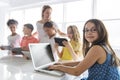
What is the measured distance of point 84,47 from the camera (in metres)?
1.69

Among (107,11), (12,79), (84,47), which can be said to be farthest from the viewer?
(107,11)

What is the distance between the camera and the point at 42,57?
158 cm

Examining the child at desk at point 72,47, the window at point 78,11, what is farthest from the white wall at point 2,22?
the child at desk at point 72,47

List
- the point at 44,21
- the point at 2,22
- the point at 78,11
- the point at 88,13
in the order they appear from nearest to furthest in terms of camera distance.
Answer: the point at 44,21 < the point at 88,13 < the point at 78,11 < the point at 2,22

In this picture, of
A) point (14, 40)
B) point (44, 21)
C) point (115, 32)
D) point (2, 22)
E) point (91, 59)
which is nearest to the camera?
point (91, 59)

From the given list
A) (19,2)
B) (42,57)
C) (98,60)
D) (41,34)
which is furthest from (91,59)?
Answer: (19,2)

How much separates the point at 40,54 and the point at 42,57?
0.12 feet

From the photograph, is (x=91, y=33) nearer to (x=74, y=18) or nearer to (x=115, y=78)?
(x=115, y=78)

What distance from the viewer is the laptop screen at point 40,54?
4.83 feet

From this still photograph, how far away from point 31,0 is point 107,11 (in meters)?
2.24

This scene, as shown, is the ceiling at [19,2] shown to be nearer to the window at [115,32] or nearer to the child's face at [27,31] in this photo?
the window at [115,32]

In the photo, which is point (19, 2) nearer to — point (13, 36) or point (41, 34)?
point (13, 36)

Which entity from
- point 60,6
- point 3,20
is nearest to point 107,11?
point 60,6

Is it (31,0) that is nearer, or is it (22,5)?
(31,0)
